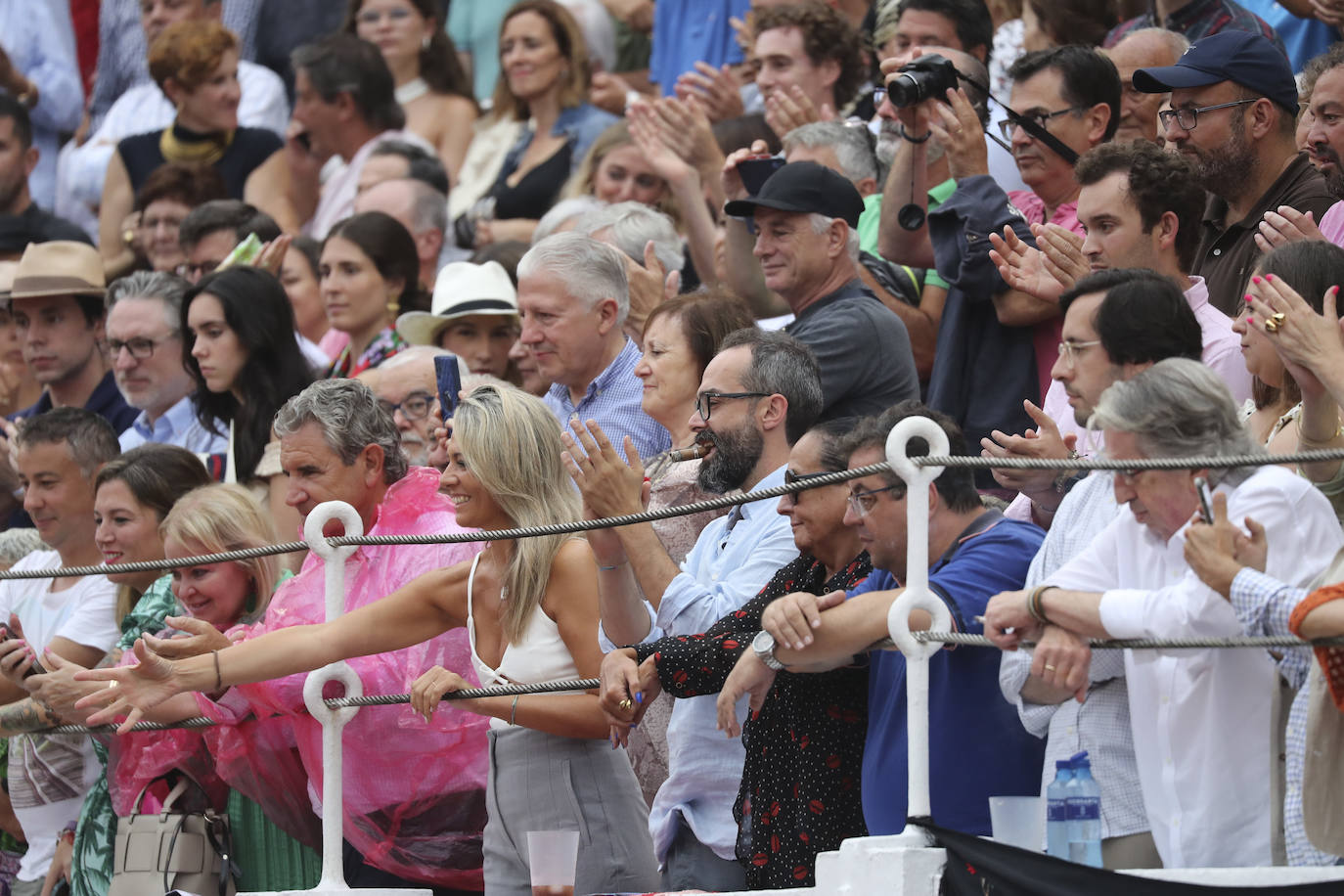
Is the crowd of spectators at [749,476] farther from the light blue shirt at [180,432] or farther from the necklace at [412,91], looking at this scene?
the necklace at [412,91]

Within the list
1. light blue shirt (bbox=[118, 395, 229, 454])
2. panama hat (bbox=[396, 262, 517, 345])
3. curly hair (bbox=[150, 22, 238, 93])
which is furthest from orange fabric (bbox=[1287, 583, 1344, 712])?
curly hair (bbox=[150, 22, 238, 93])

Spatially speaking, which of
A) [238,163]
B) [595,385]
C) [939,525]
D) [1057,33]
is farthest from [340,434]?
[238,163]

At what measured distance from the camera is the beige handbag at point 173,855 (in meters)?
5.39

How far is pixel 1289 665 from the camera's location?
377 centimetres

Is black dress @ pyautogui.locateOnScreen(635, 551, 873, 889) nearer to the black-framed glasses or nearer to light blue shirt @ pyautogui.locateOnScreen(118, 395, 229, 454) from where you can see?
the black-framed glasses

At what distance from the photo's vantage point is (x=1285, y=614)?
3.57 metres

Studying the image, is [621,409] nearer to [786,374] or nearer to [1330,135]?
[786,374]

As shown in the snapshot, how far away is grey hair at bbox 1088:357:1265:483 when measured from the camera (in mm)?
3861

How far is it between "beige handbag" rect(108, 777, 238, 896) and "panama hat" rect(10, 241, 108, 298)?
4.01m

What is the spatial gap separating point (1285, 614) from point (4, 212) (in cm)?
893

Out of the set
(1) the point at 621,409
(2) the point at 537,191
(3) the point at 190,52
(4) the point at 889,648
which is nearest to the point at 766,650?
(4) the point at 889,648

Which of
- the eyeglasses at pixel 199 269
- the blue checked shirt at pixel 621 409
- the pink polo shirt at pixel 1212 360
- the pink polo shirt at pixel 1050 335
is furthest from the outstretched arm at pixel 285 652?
the eyeglasses at pixel 199 269

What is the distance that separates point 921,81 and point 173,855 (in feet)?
Result: 10.9

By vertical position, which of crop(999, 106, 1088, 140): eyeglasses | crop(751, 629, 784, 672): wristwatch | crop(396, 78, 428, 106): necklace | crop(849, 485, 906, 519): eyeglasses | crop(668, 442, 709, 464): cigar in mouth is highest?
crop(396, 78, 428, 106): necklace
